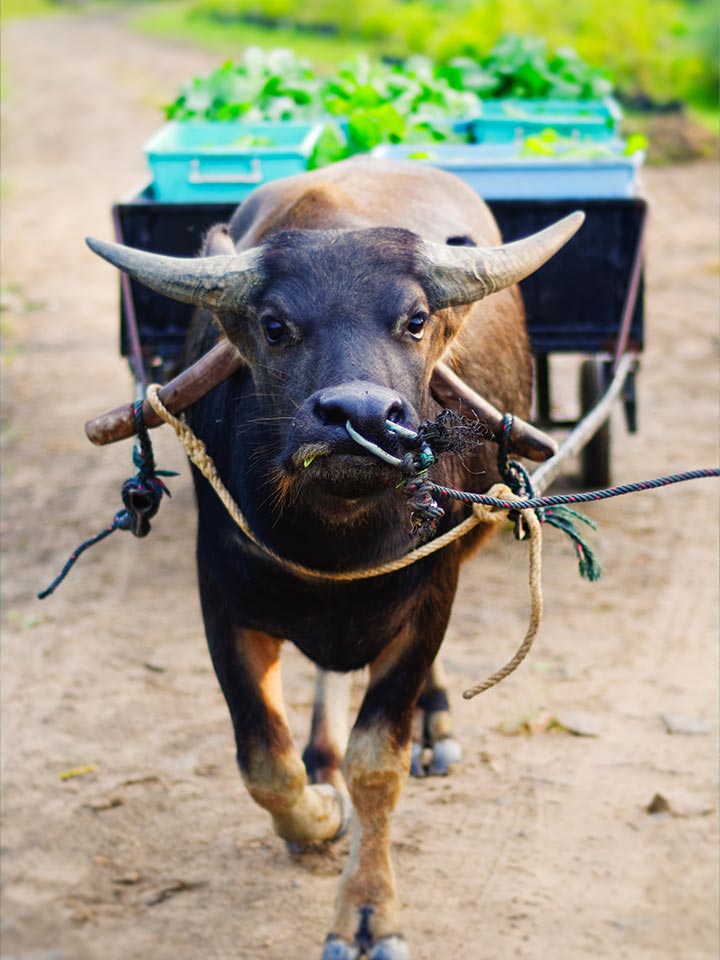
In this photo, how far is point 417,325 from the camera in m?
2.87

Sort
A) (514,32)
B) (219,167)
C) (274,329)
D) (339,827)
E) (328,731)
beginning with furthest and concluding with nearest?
(514,32), (219,167), (328,731), (339,827), (274,329)

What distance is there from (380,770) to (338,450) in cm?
117

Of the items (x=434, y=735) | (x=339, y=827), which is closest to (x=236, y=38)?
(x=434, y=735)

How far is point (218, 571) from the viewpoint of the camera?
338 centimetres

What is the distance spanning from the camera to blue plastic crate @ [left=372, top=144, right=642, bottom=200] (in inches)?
197

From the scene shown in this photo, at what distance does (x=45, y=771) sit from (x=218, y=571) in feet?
3.87

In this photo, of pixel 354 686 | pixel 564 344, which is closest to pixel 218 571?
pixel 354 686

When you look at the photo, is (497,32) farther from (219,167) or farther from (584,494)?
(584,494)

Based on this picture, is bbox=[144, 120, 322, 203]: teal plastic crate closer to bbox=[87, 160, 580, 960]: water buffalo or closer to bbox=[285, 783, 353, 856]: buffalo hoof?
bbox=[87, 160, 580, 960]: water buffalo

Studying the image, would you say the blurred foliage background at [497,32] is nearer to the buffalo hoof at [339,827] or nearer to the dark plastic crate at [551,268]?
the dark plastic crate at [551,268]

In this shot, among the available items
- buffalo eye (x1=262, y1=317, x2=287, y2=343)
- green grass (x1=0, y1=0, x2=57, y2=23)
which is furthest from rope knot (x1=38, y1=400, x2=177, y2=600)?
green grass (x1=0, y1=0, x2=57, y2=23)

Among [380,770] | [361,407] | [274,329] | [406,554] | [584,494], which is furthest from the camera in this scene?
[380,770]

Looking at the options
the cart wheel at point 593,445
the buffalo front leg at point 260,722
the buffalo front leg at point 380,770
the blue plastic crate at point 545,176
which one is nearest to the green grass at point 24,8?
the cart wheel at point 593,445

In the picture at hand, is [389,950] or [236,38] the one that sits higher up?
[389,950]
